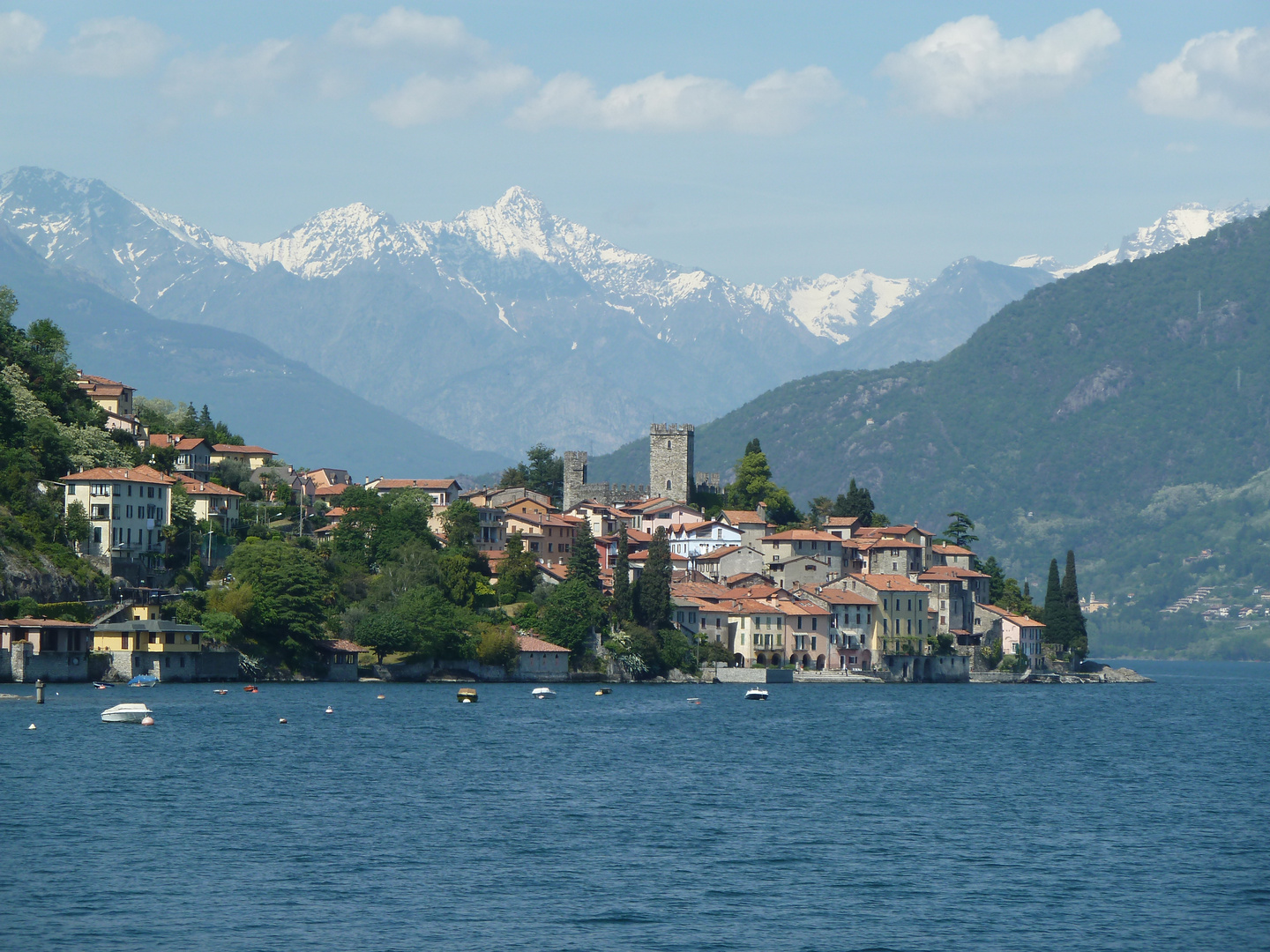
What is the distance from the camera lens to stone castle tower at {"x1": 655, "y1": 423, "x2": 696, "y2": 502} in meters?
184

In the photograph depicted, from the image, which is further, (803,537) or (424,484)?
(424,484)

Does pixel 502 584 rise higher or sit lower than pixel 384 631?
higher

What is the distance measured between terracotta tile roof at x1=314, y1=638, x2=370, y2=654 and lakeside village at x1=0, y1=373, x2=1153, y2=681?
21 cm

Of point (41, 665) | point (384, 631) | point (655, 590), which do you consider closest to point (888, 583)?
point (655, 590)

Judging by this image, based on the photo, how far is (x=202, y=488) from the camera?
132 metres

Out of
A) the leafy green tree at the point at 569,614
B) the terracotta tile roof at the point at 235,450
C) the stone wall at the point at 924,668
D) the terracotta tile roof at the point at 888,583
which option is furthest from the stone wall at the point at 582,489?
the leafy green tree at the point at 569,614

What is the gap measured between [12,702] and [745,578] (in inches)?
3010

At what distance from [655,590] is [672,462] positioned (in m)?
52.6

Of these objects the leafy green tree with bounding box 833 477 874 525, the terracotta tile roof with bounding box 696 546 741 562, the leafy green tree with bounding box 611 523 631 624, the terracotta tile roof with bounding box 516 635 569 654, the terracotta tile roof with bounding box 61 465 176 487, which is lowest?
the terracotta tile roof with bounding box 516 635 569 654

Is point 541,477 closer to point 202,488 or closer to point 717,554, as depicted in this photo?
point 717,554

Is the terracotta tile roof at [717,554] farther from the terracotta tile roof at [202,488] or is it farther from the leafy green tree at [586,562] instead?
the terracotta tile roof at [202,488]

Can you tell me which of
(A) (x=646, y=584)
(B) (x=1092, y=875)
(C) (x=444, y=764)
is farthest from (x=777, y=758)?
(A) (x=646, y=584)

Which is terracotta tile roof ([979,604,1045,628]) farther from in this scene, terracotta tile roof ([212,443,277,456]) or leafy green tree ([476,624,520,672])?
terracotta tile roof ([212,443,277,456])

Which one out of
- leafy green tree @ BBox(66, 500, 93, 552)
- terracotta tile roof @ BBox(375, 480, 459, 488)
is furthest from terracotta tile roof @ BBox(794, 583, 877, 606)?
leafy green tree @ BBox(66, 500, 93, 552)
